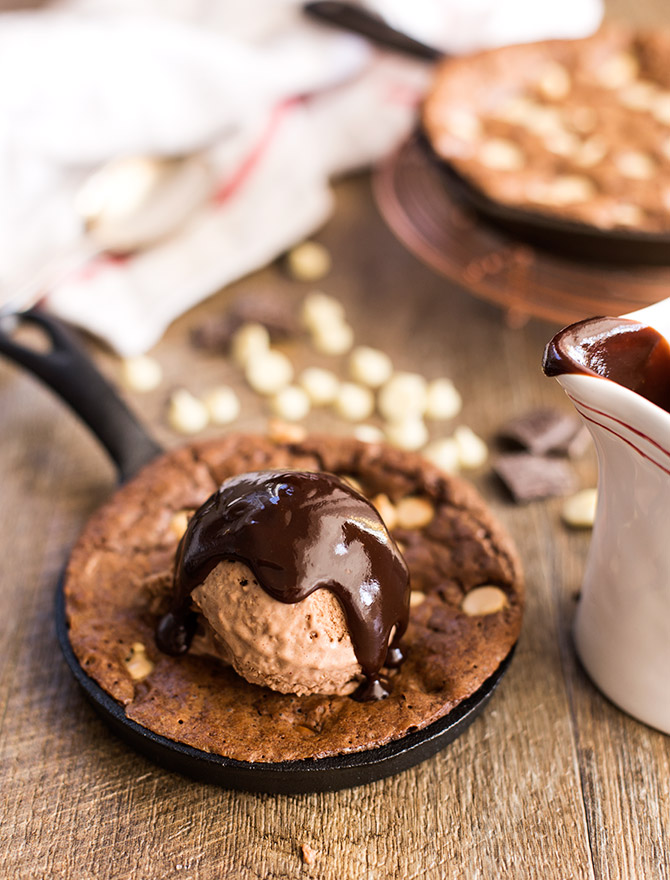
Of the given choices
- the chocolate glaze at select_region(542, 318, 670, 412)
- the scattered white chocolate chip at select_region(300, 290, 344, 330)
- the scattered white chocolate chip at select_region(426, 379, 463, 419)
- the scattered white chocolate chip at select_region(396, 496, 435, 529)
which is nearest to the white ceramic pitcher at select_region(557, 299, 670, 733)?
the chocolate glaze at select_region(542, 318, 670, 412)

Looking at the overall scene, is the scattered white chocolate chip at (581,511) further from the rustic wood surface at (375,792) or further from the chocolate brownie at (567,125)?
the chocolate brownie at (567,125)

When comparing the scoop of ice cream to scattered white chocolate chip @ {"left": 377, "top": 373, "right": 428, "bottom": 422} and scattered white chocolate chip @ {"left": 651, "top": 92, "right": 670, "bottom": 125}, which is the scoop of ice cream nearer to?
scattered white chocolate chip @ {"left": 377, "top": 373, "right": 428, "bottom": 422}

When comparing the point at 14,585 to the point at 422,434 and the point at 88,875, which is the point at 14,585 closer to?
the point at 88,875

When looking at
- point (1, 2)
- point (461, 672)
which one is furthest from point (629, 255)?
point (1, 2)

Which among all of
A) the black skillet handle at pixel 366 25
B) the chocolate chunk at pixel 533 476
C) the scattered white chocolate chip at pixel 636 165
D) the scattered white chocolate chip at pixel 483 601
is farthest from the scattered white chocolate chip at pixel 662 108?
the scattered white chocolate chip at pixel 483 601

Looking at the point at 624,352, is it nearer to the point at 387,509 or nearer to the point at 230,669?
the point at 387,509
